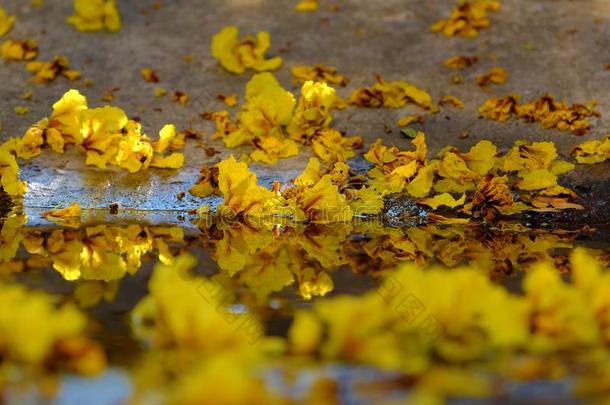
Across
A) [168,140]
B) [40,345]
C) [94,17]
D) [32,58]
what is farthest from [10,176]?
[40,345]

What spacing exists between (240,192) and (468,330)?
1591 millimetres

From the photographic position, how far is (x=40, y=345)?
157cm

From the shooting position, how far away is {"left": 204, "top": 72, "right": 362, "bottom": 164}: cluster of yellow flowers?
3680mm

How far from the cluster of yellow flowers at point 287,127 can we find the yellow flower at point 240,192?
1.34 feet

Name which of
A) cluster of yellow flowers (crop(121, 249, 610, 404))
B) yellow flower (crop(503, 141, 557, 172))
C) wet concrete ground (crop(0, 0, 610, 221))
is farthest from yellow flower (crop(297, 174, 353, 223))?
cluster of yellow flowers (crop(121, 249, 610, 404))

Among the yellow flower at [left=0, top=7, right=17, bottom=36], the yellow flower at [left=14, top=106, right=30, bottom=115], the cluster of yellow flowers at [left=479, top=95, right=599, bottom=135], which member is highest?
the cluster of yellow flowers at [left=479, top=95, right=599, bottom=135]

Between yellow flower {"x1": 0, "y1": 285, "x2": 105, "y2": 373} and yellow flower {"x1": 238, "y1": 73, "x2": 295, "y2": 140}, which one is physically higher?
yellow flower {"x1": 0, "y1": 285, "x2": 105, "y2": 373}

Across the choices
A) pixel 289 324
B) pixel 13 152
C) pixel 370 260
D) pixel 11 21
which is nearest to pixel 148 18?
pixel 11 21

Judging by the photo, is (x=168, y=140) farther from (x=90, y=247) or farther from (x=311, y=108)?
(x=90, y=247)

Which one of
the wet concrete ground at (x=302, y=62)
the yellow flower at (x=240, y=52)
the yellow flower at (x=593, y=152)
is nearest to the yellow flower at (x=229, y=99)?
the wet concrete ground at (x=302, y=62)

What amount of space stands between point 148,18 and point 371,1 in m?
1.15

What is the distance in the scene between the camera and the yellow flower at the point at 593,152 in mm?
3553

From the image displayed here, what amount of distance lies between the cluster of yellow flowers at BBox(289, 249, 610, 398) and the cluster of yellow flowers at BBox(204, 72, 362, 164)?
6.10 feet

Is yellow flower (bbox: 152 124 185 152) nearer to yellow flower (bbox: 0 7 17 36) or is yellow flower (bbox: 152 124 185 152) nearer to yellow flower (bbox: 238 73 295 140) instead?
yellow flower (bbox: 238 73 295 140)
